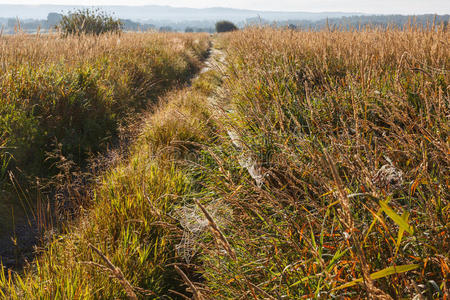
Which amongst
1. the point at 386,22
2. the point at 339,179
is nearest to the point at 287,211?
the point at 339,179

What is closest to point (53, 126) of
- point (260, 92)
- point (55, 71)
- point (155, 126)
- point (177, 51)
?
point (55, 71)

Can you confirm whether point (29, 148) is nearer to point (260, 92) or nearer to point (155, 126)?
point (155, 126)

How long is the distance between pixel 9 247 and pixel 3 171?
1073mm

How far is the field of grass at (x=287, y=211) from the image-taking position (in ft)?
4.62

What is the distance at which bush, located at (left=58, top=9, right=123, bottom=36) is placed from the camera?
1464cm

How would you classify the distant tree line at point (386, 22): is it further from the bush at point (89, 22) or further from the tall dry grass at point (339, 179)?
the bush at point (89, 22)

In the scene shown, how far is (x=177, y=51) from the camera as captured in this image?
13.7 metres

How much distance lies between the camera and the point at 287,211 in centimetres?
177

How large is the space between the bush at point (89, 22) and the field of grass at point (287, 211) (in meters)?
12.7

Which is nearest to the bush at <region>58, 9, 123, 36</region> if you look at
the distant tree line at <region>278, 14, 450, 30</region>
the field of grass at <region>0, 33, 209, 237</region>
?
the field of grass at <region>0, 33, 209, 237</region>

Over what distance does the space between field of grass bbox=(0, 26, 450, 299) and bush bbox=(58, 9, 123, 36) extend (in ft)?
41.5

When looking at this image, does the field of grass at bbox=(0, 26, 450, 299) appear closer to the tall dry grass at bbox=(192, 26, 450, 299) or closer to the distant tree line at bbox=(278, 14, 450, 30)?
the tall dry grass at bbox=(192, 26, 450, 299)

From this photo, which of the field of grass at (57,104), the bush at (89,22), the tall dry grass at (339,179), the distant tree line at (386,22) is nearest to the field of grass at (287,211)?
the tall dry grass at (339,179)

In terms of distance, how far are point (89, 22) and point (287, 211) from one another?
55.4ft
